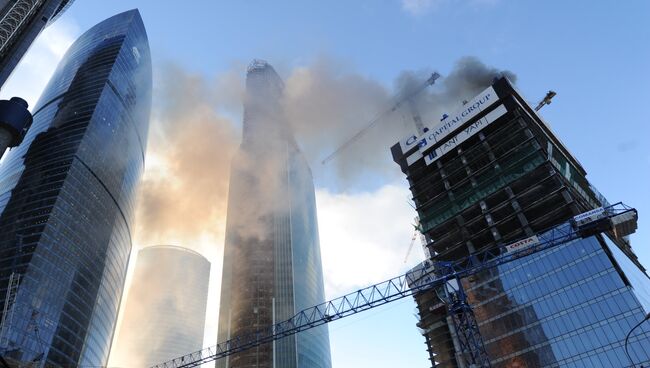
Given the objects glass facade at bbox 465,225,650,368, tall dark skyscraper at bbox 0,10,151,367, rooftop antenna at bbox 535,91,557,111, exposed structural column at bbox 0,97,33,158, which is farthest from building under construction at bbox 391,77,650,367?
exposed structural column at bbox 0,97,33,158

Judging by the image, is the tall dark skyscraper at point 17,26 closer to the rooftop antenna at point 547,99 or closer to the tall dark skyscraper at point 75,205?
the tall dark skyscraper at point 75,205

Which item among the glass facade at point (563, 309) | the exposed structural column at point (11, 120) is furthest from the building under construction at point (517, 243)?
the exposed structural column at point (11, 120)

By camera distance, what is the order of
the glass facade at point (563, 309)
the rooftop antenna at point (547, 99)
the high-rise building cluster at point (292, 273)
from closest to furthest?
the glass facade at point (563, 309) → the high-rise building cluster at point (292, 273) → the rooftop antenna at point (547, 99)

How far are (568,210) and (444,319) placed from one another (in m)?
30.1

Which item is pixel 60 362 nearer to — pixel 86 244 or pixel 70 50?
pixel 86 244

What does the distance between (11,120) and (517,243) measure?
111m

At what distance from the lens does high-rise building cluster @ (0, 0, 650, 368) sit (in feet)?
236

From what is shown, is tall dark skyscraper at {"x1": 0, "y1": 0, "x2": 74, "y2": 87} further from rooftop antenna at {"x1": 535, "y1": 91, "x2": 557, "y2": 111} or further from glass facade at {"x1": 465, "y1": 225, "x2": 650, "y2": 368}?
rooftop antenna at {"x1": 535, "y1": 91, "x2": 557, "y2": 111}

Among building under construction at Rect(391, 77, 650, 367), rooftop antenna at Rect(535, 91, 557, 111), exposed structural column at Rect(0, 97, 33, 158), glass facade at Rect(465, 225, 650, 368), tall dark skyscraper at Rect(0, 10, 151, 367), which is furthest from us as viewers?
rooftop antenna at Rect(535, 91, 557, 111)

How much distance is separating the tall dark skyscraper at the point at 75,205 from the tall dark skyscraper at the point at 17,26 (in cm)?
3258

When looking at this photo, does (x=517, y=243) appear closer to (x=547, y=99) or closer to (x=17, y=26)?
(x=547, y=99)

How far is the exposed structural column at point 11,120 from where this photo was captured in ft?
361

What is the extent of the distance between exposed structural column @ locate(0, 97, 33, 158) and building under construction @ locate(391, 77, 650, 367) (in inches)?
3510

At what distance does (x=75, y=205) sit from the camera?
A: 5123 inches
